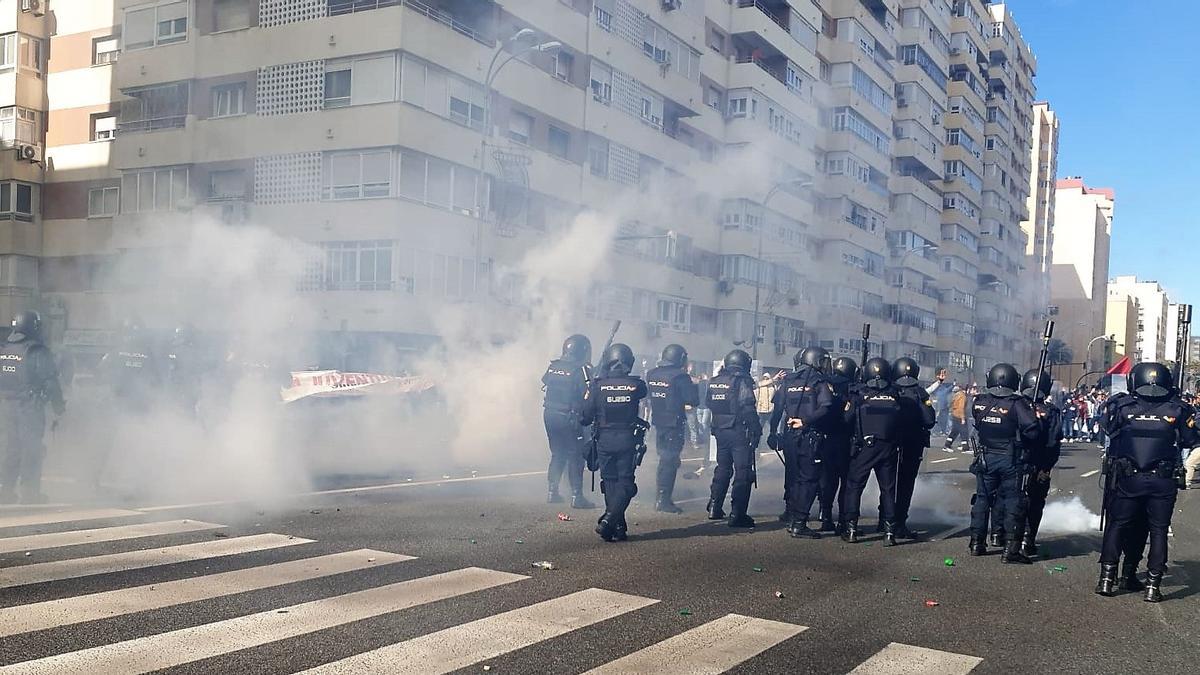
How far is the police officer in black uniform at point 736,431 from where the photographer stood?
29.7 ft

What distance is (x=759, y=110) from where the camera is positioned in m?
38.5

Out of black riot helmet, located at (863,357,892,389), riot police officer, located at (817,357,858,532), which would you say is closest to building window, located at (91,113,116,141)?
riot police officer, located at (817,357,858,532)

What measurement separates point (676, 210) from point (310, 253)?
46.6ft

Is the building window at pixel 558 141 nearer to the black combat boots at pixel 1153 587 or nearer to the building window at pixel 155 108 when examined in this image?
the building window at pixel 155 108

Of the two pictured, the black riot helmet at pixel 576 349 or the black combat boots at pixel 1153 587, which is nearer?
the black combat boots at pixel 1153 587

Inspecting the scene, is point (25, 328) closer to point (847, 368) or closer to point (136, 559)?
point (136, 559)

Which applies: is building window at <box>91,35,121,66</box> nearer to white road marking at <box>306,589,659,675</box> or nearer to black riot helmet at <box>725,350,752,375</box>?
black riot helmet at <box>725,350,752,375</box>

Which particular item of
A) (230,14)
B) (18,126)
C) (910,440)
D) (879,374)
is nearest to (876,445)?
(910,440)

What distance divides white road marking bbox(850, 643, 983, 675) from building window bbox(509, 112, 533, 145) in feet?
75.5

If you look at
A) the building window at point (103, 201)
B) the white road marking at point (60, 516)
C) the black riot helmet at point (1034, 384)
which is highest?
the building window at point (103, 201)

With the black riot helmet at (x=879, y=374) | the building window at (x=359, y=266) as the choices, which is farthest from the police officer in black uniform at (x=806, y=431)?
the building window at (x=359, y=266)

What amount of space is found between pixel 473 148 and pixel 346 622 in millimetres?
20771

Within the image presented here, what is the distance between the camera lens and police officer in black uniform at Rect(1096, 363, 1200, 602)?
6.55m

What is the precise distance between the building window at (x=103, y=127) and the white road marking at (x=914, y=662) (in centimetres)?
2937
